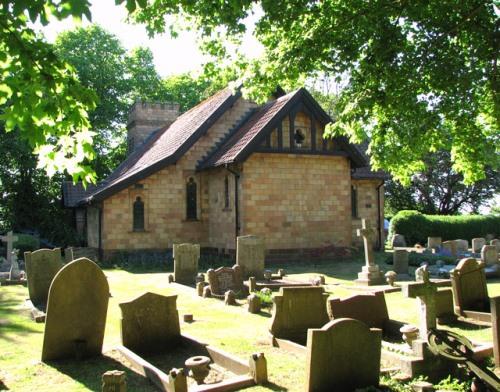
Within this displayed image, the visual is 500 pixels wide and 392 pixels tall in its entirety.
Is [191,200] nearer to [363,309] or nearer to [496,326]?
[363,309]

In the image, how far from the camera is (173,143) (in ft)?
84.6

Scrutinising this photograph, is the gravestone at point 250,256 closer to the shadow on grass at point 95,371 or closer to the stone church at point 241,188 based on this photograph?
the stone church at point 241,188

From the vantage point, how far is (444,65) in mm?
10930

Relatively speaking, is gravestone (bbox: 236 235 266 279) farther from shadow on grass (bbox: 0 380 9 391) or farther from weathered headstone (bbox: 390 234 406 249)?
weathered headstone (bbox: 390 234 406 249)

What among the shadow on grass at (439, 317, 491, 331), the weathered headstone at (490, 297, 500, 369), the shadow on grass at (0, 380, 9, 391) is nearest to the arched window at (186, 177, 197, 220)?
the shadow on grass at (439, 317, 491, 331)

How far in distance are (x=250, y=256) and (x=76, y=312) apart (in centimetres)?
887

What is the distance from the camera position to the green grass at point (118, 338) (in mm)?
6824

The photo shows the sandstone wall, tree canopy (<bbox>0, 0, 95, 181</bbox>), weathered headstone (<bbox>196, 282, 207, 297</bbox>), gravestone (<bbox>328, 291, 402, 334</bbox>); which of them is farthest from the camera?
the sandstone wall

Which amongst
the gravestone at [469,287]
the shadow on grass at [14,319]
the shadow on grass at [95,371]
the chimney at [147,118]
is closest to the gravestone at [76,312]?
the shadow on grass at [95,371]

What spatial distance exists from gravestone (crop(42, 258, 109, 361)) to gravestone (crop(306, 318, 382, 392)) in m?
3.50

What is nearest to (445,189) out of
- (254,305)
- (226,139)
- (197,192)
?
(226,139)

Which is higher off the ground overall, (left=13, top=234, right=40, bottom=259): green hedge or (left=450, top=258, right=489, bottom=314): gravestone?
(left=13, top=234, right=40, bottom=259): green hedge

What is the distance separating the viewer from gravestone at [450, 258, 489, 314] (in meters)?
10.4

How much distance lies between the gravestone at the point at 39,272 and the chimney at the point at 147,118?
23.5 m
